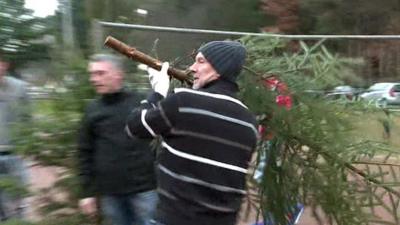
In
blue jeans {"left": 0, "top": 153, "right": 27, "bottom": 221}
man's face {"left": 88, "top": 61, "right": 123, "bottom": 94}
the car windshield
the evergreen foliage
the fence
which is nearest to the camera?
man's face {"left": 88, "top": 61, "right": 123, "bottom": 94}

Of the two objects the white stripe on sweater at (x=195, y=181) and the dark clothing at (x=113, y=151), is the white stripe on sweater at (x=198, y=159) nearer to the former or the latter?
the white stripe on sweater at (x=195, y=181)

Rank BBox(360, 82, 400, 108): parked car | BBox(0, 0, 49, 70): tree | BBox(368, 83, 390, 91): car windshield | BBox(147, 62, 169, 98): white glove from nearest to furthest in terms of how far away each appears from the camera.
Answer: BBox(147, 62, 169, 98): white glove → BBox(360, 82, 400, 108): parked car → BBox(0, 0, 49, 70): tree → BBox(368, 83, 390, 91): car windshield

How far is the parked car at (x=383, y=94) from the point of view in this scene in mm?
4822

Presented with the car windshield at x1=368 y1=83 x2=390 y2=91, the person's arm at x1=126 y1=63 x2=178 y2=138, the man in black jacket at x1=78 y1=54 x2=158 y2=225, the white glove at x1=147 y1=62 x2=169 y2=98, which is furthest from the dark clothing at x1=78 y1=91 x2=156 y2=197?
the car windshield at x1=368 y1=83 x2=390 y2=91

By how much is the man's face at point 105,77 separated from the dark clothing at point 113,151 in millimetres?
54

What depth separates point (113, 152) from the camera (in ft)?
13.8

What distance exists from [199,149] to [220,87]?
0.26 metres

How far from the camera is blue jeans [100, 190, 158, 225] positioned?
4281mm

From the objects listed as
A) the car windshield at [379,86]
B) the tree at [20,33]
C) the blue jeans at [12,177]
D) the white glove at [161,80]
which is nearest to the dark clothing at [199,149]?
the white glove at [161,80]

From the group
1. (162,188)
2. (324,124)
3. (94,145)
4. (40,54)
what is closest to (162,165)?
(162,188)

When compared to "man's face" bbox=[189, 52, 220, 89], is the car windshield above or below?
below

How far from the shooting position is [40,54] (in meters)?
5.17

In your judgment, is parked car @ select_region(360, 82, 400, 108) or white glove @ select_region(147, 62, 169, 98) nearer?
white glove @ select_region(147, 62, 169, 98)

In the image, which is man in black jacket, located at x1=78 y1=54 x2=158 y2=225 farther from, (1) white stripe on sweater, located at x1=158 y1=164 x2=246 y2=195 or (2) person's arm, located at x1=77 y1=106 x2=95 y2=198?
(1) white stripe on sweater, located at x1=158 y1=164 x2=246 y2=195
